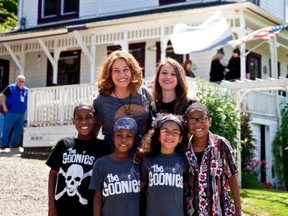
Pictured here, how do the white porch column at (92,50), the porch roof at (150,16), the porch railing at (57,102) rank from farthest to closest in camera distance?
the white porch column at (92,50), the porch roof at (150,16), the porch railing at (57,102)

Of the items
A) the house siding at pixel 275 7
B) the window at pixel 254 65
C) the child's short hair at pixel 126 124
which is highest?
the house siding at pixel 275 7

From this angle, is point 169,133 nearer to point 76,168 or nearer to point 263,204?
point 76,168

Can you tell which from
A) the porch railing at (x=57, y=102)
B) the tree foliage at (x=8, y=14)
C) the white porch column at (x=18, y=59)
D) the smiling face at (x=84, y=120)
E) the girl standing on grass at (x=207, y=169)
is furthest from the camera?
the tree foliage at (x=8, y=14)

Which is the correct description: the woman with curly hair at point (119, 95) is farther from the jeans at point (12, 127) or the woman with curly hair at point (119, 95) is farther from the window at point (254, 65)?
the window at point (254, 65)

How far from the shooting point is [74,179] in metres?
4.54

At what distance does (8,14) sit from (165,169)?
118ft

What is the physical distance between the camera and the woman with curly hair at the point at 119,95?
4738 millimetres

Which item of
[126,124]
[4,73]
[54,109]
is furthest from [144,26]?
[126,124]

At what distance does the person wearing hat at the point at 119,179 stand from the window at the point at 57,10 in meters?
17.7

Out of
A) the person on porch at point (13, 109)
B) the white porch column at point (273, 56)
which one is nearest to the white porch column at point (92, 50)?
the person on porch at point (13, 109)

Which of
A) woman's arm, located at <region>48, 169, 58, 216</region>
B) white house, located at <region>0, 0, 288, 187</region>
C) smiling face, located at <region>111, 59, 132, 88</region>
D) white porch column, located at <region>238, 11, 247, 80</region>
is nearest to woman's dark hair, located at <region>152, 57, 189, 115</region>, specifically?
smiling face, located at <region>111, 59, 132, 88</region>

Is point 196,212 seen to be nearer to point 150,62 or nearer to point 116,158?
point 116,158

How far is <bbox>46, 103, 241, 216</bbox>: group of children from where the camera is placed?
4.25 m

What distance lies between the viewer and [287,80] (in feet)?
38.6
